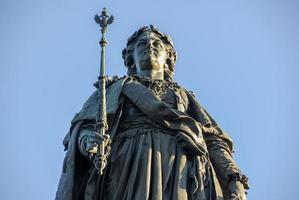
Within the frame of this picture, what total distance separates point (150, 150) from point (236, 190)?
151 centimetres

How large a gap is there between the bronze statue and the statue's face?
296mm

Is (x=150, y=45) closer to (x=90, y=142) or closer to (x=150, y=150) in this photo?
(x=150, y=150)

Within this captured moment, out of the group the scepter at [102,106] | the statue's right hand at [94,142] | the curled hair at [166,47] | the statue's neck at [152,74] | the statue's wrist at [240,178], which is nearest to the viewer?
the scepter at [102,106]

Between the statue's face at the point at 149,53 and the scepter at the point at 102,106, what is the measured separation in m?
1.58

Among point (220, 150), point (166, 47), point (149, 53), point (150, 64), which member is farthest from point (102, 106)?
point (166, 47)

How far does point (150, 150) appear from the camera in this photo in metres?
19.6

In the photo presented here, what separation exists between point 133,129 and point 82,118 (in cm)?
86

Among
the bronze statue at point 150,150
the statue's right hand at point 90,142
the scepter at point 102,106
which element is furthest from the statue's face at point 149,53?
the statue's right hand at point 90,142

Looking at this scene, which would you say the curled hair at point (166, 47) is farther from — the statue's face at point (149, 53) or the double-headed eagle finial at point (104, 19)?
the double-headed eagle finial at point (104, 19)

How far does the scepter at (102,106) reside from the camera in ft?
60.1

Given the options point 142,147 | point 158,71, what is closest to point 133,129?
point 142,147

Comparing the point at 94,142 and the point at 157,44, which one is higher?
the point at 157,44

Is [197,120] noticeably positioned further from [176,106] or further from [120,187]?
[120,187]

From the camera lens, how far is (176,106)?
20.8 m
